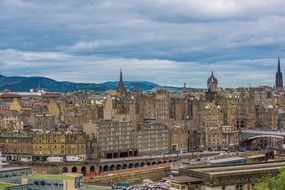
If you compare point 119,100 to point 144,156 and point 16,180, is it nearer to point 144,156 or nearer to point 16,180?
point 144,156

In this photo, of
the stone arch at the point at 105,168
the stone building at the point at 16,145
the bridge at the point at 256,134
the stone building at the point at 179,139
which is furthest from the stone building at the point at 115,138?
the bridge at the point at 256,134

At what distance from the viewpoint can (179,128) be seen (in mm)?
124625

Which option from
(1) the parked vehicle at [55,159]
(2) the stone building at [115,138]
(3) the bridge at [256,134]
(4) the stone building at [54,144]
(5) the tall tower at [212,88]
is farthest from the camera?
(5) the tall tower at [212,88]

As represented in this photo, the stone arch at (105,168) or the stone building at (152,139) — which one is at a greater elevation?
the stone building at (152,139)

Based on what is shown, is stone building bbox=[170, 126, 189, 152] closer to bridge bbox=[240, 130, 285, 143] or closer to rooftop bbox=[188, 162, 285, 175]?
bridge bbox=[240, 130, 285, 143]

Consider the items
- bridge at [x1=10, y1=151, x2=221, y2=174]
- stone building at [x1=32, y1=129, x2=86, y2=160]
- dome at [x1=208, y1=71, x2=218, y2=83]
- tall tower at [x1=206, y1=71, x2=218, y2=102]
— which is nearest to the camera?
bridge at [x1=10, y1=151, x2=221, y2=174]

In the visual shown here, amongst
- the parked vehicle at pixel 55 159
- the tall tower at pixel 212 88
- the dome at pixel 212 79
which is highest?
the dome at pixel 212 79

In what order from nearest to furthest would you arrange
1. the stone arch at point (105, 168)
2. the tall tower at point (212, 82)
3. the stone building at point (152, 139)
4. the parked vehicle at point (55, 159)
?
the parked vehicle at point (55, 159)
the stone arch at point (105, 168)
the stone building at point (152, 139)
the tall tower at point (212, 82)

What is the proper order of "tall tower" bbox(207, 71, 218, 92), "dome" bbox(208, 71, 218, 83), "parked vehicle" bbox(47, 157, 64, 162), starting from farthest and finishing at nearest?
"dome" bbox(208, 71, 218, 83)
"tall tower" bbox(207, 71, 218, 92)
"parked vehicle" bbox(47, 157, 64, 162)

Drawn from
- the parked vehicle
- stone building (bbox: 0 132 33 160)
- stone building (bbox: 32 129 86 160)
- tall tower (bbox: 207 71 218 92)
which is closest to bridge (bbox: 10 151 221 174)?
the parked vehicle

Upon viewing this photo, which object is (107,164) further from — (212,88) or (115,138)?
(212,88)

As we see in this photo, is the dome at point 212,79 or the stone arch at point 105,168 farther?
the dome at point 212,79

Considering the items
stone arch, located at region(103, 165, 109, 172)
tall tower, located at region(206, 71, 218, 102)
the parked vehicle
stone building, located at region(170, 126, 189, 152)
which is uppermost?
tall tower, located at region(206, 71, 218, 102)

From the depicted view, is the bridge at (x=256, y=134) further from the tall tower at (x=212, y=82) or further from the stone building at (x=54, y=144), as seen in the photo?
the stone building at (x=54, y=144)
